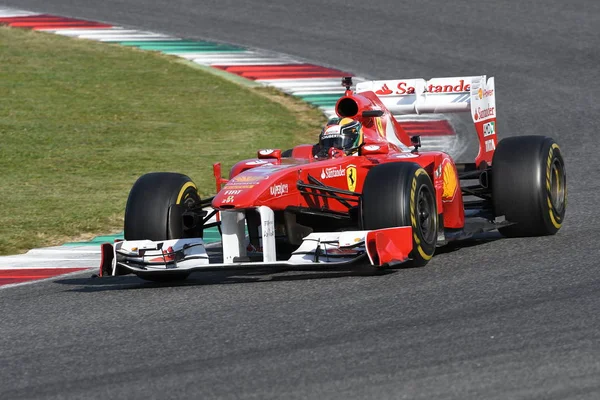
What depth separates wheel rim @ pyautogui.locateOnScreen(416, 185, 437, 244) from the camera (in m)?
9.62

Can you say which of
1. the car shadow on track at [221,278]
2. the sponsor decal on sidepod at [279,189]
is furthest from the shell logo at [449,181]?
the sponsor decal on sidepod at [279,189]

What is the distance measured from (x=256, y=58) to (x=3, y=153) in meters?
6.71

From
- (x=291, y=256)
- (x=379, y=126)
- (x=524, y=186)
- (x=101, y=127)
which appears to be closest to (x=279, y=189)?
(x=291, y=256)

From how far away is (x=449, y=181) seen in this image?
10445 mm

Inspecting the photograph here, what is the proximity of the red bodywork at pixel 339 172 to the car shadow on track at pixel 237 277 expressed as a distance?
0.50 meters

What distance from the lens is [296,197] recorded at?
378 inches

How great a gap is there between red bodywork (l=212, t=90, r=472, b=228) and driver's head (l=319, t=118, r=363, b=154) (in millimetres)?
101

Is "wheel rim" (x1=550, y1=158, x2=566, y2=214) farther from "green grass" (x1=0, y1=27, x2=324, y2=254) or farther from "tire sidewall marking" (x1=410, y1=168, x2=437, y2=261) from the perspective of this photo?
"green grass" (x1=0, y1=27, x2=324, y2=254)

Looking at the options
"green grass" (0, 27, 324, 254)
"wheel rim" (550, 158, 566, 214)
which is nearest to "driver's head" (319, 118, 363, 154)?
"wheel rim" (550, 158, 566, 214)

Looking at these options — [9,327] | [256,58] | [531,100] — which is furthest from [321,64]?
[9,327]

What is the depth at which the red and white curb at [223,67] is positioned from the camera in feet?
38.9

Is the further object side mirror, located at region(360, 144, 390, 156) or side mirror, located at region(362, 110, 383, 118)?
side mirror, located at region(362, 110, 383, 118)

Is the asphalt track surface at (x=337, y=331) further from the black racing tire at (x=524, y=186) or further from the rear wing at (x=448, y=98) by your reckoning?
the rear wing at (x=448, y=98)

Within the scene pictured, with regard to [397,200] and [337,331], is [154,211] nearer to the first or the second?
[397,200]
